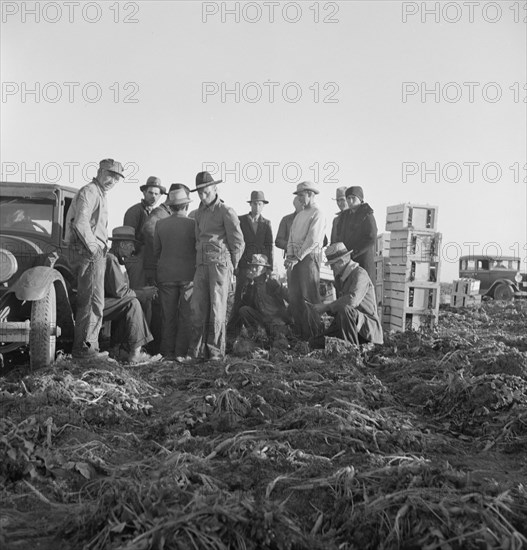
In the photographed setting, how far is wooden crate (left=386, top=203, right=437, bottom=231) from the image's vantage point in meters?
9.82

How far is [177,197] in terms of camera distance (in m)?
7.97

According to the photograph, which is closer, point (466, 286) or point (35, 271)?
point (35, 271)

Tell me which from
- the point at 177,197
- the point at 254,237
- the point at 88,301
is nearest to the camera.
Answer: the point at 88,301

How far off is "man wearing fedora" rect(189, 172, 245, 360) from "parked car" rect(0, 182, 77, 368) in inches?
57.9

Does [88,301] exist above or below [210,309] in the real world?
above

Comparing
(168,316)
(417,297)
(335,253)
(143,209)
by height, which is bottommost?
(168,316)

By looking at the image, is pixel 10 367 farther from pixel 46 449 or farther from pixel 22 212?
pixel 46 449

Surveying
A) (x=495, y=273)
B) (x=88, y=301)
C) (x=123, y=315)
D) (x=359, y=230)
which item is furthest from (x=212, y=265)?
(x=495, y=273)

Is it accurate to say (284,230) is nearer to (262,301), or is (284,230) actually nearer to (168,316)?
(262,301)

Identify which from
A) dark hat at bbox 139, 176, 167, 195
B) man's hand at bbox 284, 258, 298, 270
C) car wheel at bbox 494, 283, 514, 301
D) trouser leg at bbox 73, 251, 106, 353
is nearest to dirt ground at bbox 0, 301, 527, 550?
trouser leg at bbox 73, 251, 106, 353

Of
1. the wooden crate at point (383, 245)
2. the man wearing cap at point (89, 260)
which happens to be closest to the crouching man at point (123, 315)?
the man wearing cap at point (89, 260)

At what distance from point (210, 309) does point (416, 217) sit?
13.2 ft

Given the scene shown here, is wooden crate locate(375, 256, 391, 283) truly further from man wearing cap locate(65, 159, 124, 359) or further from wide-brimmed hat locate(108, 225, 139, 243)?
man wearing cap locate(65, 159, 124, 359)

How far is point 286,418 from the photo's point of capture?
4.41 m
